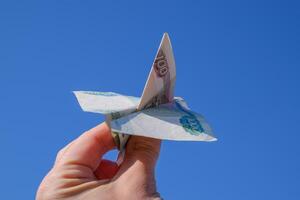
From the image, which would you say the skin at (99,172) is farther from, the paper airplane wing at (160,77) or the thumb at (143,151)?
the paper airplane wing at (160,77)

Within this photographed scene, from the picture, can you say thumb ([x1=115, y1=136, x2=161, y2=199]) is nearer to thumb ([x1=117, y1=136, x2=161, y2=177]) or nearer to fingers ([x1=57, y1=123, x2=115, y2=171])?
thumb ([x1=117, y1=136, x2=161, y2=177])

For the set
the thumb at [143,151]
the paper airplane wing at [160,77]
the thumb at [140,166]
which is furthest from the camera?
the paper airplane wing at [160,77]

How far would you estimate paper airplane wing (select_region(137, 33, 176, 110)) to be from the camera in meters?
3.34

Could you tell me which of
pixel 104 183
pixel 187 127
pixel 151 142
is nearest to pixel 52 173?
pixel 104 183

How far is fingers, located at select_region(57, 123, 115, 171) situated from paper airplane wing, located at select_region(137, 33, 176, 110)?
0.29 m

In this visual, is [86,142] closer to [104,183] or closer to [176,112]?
[104,183]

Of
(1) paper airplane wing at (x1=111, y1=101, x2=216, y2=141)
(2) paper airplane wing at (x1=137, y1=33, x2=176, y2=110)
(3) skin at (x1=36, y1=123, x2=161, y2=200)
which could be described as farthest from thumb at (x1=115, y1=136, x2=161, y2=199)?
(2) paper airplane wing at (x1=137, y1=33, x2=176, y2=110)

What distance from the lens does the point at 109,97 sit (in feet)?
11.7

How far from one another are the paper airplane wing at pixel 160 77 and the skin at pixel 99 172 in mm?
283

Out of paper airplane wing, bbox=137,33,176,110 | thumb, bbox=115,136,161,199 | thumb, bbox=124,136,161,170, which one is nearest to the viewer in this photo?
thumb, bbox=115,136,161,199

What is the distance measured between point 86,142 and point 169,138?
545 mm

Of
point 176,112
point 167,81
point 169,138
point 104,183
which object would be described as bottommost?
point 104,183

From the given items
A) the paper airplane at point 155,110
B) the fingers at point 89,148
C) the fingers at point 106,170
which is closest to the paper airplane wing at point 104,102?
the paper airplane at point 155,110

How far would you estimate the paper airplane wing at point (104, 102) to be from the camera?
128 inches
